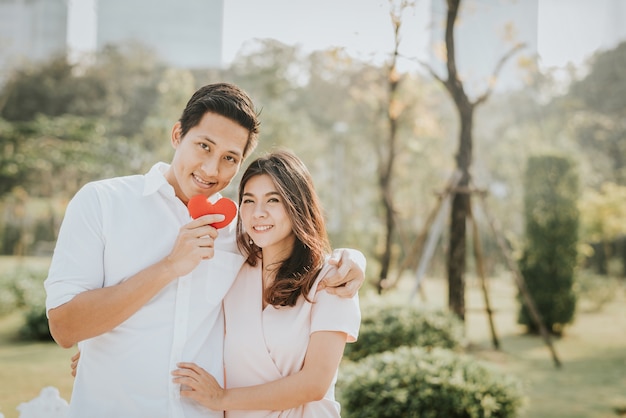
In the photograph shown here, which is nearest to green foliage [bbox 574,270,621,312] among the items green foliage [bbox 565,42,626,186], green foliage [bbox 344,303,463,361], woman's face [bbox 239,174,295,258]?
green foliage [bbox 344,303,463,361]

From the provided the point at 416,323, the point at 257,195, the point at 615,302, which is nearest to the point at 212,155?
the point at 257,195

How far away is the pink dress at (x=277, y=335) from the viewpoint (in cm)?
186

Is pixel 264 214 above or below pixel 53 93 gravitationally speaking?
below

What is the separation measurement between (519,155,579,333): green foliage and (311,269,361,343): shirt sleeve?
7394 millimetres

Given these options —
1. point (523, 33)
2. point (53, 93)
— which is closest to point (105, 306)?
point (523, 33)

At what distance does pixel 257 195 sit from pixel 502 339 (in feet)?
23.2

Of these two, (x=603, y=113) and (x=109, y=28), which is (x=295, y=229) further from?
(x=109, y=28)

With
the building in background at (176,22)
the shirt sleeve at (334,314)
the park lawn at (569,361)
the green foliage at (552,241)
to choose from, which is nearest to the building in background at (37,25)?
the green foliage at (552,241)

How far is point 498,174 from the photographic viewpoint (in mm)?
21422

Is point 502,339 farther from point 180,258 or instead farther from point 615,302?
point 180,258

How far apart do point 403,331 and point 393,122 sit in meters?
4.46

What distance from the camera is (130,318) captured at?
1.76 metres

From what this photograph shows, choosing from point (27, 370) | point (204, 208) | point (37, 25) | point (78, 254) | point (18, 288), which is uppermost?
point (37, 25)

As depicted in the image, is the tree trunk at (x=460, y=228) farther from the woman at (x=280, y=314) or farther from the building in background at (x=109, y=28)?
the building in background at (x=109, y=28)
